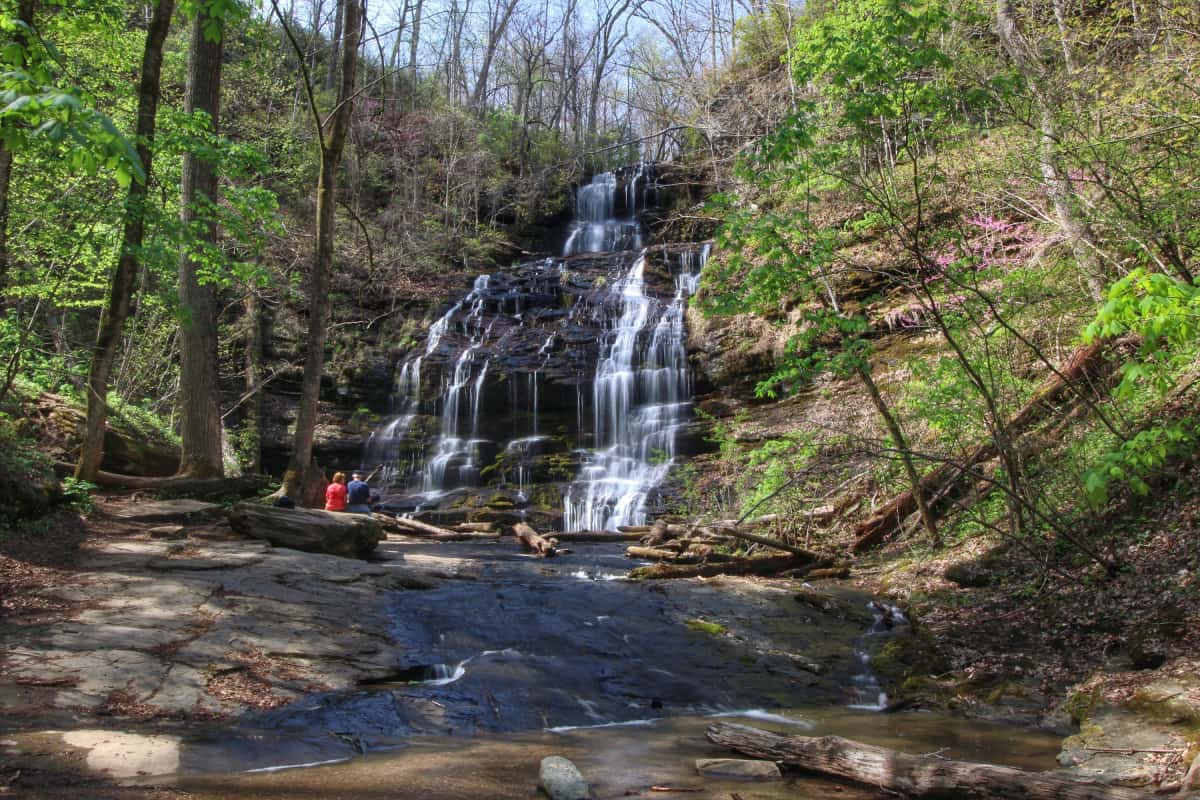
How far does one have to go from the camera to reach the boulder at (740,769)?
174 inches

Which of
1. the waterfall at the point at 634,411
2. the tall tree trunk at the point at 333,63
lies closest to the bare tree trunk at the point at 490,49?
the tall tree trunk at the point at 333,63

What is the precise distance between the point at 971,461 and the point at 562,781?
7136 mm

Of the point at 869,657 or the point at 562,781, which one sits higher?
the point at 562,781

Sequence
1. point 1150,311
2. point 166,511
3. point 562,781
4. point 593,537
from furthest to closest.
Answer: point 593,537 → point 166,511 → point 562,781 → point 1150,311

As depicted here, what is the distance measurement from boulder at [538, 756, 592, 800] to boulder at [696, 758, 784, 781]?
78cm

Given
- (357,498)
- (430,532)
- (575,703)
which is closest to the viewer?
(575,703)

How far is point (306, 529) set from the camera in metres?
9.52

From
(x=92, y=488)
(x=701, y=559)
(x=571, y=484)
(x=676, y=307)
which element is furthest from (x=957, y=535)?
(x=676, y=307)

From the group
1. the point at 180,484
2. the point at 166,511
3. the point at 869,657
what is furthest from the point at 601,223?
the point at 869,657

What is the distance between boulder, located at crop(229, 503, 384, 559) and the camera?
930 centimetres

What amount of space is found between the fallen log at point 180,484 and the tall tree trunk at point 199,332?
0.21 m

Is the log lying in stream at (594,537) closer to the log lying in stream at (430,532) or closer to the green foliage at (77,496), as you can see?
the log lying in stream at (430,532)

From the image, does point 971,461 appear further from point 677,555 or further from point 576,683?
point 576,683

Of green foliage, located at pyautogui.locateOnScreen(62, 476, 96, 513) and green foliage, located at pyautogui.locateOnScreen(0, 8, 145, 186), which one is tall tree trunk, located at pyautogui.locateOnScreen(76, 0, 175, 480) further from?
green foliage, located at pyautogui.locateOnScreen(0, 8, 145, 186)
